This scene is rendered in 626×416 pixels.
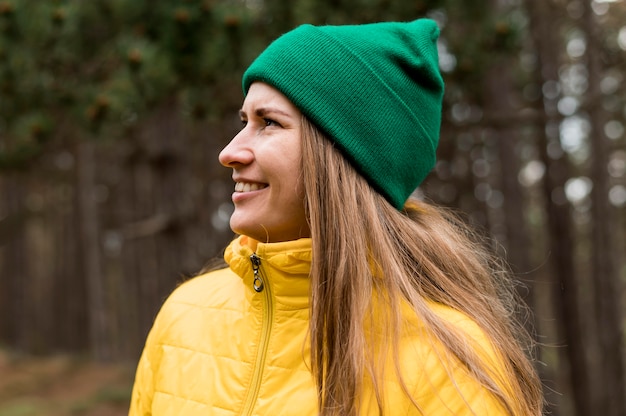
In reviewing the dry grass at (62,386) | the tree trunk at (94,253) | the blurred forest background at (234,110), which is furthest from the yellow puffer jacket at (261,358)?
the tree trunk at (94,253)

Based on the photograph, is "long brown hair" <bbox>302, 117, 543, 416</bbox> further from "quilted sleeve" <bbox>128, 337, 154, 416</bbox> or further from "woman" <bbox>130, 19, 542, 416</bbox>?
"quilted sleeve" <bbox>128, 337, 154, 416</bbox>

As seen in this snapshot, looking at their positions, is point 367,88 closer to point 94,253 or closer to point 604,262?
point 604,262

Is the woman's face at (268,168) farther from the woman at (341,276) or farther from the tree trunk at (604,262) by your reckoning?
the tree trunk at (604,262)

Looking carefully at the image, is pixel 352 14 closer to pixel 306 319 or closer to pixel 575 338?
pixel 306 319

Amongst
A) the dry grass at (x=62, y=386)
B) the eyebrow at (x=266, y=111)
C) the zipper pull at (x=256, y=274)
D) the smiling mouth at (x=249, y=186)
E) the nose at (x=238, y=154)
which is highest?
the eyebrow at (x=266, y=111)

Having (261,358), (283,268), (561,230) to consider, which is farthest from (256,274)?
(561,230)

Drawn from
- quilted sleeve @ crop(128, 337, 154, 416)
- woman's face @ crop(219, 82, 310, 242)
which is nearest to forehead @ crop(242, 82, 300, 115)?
woman's face @ crop(219, 82, 310, 242)

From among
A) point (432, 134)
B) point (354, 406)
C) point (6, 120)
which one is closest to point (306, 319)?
point (354, 406)

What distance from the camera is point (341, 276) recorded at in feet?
5.12

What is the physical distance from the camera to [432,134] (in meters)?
1.92

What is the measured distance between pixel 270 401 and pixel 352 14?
326cm

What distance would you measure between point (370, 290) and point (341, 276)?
3.3 inches

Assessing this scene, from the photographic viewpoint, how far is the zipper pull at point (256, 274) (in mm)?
1668

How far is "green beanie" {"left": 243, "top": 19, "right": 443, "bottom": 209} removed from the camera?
1.69 meters
